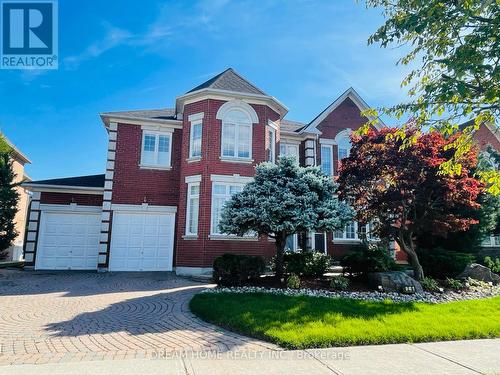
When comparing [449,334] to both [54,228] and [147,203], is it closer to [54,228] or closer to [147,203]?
[147,203]

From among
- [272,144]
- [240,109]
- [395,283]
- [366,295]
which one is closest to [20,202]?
[240,109]

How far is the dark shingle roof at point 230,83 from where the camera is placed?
15.5 metres

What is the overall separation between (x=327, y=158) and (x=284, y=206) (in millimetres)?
9459

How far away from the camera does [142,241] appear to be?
51.2 ft

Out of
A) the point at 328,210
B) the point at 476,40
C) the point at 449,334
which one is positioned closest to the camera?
the point at 476,40

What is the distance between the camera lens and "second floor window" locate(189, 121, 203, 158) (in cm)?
1520

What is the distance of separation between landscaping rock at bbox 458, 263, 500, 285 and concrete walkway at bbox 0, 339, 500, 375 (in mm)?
9651

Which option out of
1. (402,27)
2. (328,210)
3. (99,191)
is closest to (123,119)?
(99,191)

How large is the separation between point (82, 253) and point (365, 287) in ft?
42.7

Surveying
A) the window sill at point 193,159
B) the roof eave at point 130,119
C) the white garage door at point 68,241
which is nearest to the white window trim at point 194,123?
the window sill at point 193,159

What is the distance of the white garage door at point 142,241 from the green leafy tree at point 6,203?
691 centimetres

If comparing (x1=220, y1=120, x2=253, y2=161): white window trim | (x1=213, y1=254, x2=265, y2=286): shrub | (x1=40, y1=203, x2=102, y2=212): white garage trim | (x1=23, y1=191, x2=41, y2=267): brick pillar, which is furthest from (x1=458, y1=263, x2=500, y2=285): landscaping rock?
(x1=23, y1=191, x2=41, y2=267): brick pillar

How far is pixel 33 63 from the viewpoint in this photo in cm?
1095

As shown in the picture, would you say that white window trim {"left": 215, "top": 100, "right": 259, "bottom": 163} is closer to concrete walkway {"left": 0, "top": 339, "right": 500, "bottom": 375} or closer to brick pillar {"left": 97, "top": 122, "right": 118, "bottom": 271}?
brick pillar {"left": 97, "top": 122, "right": 118, "bottom": 271}
